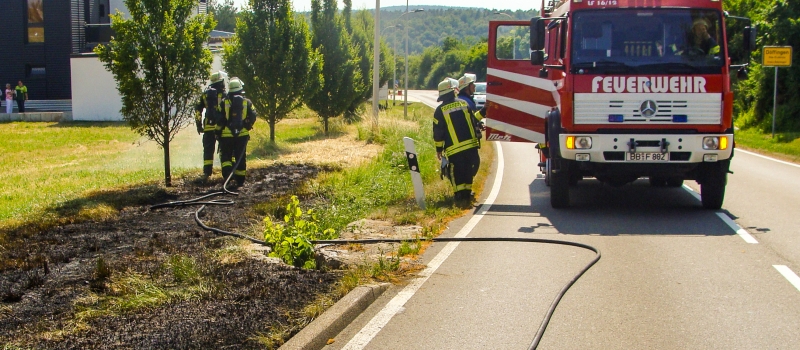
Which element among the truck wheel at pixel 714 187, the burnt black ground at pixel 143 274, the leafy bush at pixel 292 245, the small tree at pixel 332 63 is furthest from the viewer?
the small tree at pixel 332 63

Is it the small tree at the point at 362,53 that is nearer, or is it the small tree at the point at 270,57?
the small tree at the point at 270,57

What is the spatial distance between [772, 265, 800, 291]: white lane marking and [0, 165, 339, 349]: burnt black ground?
3.89 meters

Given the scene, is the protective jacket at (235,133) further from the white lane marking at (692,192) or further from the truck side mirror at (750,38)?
the truck side mirror at (750,38)

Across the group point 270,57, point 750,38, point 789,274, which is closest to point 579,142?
point 750,38

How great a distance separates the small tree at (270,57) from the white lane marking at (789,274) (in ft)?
54.4

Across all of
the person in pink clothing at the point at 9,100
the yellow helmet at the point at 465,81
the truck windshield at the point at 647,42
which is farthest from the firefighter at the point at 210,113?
the person in pink clothing at the point at 9,100

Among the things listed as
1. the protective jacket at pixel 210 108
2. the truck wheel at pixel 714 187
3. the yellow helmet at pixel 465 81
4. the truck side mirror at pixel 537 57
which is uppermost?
the truck side mirror at pixel 537 57

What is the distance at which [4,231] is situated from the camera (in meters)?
9.69

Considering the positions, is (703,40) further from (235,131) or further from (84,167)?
(84,167)

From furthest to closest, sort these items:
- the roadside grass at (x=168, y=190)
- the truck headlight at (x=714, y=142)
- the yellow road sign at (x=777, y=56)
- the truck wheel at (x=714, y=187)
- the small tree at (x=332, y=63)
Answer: the small tree at (x=332, y=63) → the yellow road sign at (x=777, y=56) → the truck wheel at (x=714, y=187) → the truck headlight at (x=714, y=142) → the roadside grass at (x=168, y=190)

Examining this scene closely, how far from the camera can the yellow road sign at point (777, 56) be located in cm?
2528

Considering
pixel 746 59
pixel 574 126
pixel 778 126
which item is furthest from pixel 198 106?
Answer: pixel 746 59

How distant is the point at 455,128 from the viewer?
11781mm

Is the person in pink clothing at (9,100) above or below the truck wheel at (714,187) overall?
above
